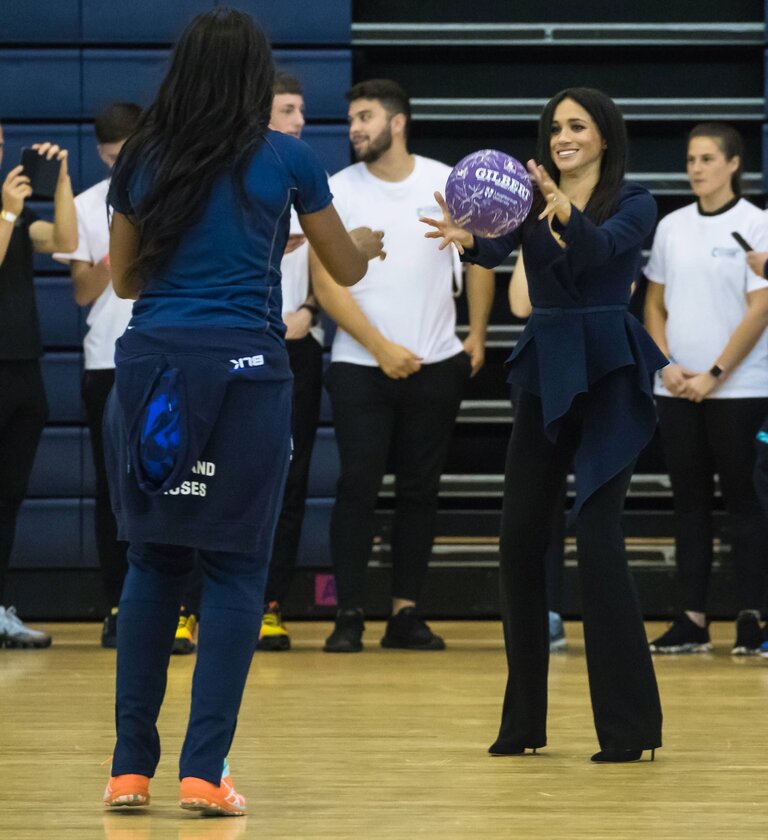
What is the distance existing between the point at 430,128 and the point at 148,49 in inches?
44.4

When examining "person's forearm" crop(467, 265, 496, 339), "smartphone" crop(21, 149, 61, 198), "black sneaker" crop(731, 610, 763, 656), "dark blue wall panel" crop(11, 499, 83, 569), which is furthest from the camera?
"dark blue wall panel" crop(11, 499, 83, 569)

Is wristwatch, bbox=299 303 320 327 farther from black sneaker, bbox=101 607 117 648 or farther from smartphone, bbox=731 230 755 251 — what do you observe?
smartphone, bbox=731 230 755 251

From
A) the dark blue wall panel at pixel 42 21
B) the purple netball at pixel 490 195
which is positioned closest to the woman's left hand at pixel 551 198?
the purple netball at pixel 490 195

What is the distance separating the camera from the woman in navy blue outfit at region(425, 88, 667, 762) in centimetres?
283

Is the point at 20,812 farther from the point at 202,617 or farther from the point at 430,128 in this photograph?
the point at 430,128

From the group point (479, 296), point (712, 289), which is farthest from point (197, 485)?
point (712, 289)

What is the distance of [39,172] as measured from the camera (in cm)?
496

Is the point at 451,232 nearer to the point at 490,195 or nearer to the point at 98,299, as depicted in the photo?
the point at 490,195

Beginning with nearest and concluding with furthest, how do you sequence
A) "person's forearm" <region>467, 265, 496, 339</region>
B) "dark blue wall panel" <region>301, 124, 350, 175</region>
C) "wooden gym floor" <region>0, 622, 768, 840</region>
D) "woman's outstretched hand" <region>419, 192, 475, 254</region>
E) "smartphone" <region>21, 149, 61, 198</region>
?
"wooden gym floor" <region>0, 622, 768, 840</region>
"woman's outstretched hand" <region>419, 192, 475, 254</region>
"smartphone" <region>21, 149, 61, 198</region>
"person's forearm" <region>467, 265, 496, 339</region>
"dark blue wall panel" <region>301, 124, 350, 175</region>

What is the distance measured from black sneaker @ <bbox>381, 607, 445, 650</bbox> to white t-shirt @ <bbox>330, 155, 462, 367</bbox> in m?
0.78

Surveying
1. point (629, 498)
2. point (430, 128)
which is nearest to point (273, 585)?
point (629, 498)

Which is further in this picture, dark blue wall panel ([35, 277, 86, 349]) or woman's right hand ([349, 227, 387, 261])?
dark blue wall panel ([35, 277, 86, 349])

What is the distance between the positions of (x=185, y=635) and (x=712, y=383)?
1.77 m

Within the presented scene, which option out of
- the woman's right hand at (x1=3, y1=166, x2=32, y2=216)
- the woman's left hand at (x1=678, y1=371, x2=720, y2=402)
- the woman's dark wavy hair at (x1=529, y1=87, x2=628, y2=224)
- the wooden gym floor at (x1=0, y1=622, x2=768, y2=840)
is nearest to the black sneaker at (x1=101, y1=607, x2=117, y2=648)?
the wooden gym floor at (x1=0, y1=622, x2=768, y2=840)
